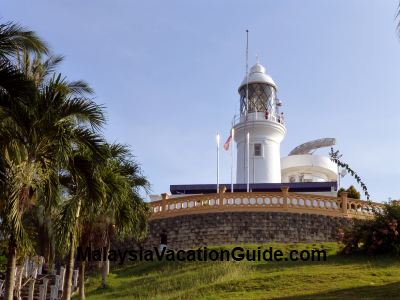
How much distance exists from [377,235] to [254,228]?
6.54 meters

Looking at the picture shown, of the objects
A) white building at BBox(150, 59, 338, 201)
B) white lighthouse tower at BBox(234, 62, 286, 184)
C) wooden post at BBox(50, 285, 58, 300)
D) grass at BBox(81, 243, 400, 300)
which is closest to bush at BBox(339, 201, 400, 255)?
grass at BBox(81, 243, 400, 300)

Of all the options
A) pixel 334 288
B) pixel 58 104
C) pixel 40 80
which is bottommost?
pixel 334 288

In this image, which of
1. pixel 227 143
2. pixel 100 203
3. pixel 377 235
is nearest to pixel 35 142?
pixel 100 203

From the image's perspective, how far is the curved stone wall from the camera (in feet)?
83.3

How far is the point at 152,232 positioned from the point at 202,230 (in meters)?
2.42

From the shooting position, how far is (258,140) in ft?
123

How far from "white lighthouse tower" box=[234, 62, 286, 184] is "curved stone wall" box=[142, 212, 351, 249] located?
10229mm

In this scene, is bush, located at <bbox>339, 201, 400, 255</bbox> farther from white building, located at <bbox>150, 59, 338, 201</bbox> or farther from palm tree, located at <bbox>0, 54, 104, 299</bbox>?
white building, located at <bbox>150, 59, 338, 201</bbox>

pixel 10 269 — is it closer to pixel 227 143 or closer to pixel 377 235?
pixel 377 235

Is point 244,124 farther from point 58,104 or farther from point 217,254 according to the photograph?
point 58,104

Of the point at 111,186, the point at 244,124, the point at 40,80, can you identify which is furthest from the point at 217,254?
the point at 244,124

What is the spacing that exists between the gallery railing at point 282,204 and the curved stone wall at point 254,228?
23cm

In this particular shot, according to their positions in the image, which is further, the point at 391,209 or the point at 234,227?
the point at 234,227

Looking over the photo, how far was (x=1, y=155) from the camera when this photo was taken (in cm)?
1089
